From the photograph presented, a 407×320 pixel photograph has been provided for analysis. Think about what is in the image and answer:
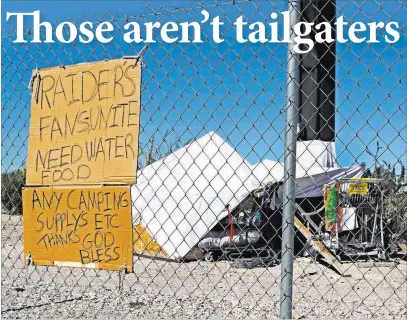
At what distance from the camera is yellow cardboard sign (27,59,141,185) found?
3.78m

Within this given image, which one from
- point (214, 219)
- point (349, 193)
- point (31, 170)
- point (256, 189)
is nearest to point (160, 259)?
point (214, 219)

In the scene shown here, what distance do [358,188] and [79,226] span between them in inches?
314

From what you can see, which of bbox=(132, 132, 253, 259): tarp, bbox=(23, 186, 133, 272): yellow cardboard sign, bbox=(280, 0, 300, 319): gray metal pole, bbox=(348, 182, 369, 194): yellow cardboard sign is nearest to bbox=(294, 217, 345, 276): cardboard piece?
bbox=(348, 182, 369, 194): yellow cardboard sign

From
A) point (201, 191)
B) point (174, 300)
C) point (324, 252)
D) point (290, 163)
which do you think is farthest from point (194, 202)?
point (290, 163)

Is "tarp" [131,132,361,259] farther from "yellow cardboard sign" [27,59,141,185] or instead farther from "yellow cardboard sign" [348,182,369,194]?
"yellow cardboard sign" [27,59,141,185]

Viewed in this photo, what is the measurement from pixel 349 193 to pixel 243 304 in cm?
526

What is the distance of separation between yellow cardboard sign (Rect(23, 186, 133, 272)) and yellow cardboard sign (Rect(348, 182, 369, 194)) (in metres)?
7.85

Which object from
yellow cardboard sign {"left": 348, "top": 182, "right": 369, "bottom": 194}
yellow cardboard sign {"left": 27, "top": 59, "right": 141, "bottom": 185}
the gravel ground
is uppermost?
yellow cardboard sign {"left": 348, "top": 182, "right": 369, "bottom": 194}

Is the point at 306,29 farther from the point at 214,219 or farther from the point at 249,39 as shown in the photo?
the point at 214,219

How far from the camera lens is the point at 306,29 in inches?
132

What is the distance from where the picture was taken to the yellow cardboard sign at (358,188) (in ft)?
36.4

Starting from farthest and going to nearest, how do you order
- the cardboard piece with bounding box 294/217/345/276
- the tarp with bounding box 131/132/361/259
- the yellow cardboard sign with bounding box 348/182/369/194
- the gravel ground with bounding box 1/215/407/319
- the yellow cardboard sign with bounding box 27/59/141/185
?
the tarp with bounding box 131/132/361/259, the yellow cardboard sign with bounding box 348/182/369/194, the cardboard piece with bounding box 294/217/345/276, the gravel ground with bounding box 1/215/407/319, the yellow cardboard sign with bounding box 27/59/141/185

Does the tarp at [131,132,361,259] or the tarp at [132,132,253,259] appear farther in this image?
the tarp at [131,132,361,259]

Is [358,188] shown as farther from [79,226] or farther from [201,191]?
[79,226]
